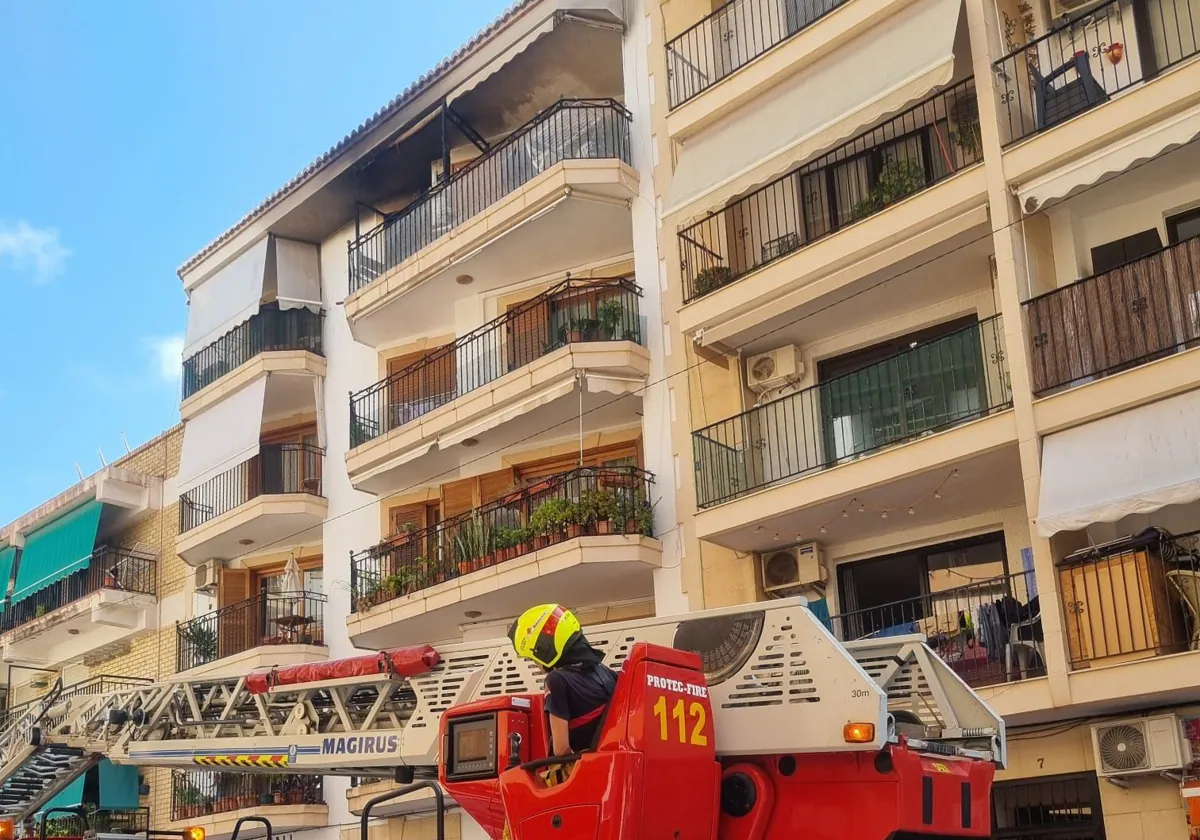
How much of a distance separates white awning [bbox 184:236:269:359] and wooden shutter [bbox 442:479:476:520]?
612cm

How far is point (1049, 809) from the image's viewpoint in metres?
16.1

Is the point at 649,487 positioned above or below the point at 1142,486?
above

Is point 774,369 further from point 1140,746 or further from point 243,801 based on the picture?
point 243,801

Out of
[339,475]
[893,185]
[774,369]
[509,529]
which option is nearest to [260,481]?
[339,475]

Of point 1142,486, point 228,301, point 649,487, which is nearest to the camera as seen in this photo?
point 1142,486

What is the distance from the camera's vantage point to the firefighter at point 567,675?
8523 millimetres

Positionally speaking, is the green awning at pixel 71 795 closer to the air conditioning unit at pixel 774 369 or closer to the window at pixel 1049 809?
the air conditioning unit at pixel 774 369

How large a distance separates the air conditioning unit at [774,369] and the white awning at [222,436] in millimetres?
11028

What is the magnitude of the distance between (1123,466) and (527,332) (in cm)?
1079

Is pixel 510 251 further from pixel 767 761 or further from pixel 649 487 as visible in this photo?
pixel 767 761

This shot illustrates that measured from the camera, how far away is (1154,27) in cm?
1706

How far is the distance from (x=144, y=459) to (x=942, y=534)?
20.6 metres

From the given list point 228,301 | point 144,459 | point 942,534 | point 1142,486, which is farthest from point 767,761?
point 144,459

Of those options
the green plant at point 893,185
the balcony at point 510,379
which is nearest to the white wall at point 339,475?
the balcony at point 510,379
